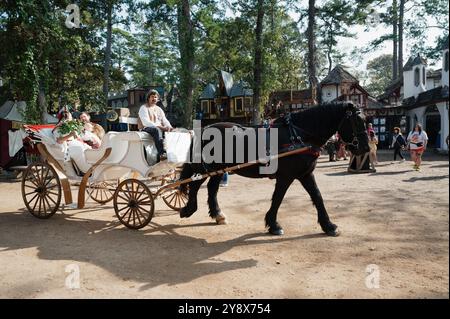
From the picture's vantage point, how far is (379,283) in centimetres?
373

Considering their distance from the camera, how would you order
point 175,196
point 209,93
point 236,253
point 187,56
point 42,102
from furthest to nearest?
point 209,93
point 187,56
point 42,102
point 175,196
point 236,253

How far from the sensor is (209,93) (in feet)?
122

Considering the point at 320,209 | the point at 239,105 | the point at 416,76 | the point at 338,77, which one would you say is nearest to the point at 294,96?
the point at 338,77

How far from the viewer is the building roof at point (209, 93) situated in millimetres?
36969

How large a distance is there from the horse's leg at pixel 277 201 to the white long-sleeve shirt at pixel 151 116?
94.1 inches

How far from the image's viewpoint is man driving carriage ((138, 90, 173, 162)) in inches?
243

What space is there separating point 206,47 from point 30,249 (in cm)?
2211

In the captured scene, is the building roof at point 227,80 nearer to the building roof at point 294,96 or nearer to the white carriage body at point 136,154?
the building roof at point 294,96

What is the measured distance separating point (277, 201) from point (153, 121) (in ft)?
8.87

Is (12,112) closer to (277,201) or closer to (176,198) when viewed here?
(176,198)

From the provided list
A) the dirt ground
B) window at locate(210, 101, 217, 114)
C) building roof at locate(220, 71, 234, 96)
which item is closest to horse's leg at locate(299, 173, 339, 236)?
the dirt ground

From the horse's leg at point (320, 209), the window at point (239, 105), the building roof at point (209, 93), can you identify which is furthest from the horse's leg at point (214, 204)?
the building roof at point (209, 93)
